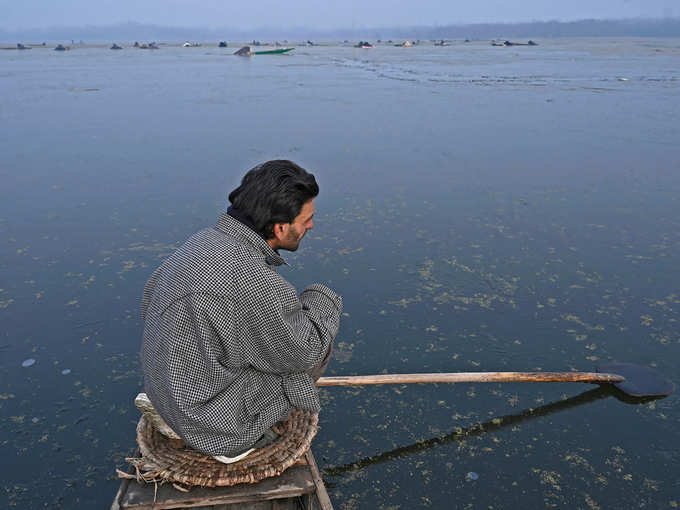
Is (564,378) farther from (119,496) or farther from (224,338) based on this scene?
(119,496)

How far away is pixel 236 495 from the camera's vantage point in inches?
70.7

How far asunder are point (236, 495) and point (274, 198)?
964mm

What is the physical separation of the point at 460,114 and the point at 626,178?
4.70 metres

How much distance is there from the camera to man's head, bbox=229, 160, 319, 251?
1788mm

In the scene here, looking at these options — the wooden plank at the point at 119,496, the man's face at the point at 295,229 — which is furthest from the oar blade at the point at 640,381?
the wooden plank at the point at 119,496

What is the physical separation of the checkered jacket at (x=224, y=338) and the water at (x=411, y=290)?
81 cm

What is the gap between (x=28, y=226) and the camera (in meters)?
4.97

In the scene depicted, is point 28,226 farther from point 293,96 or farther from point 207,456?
point 293,96

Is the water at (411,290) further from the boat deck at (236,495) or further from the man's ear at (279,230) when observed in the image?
the man's ear at (279,230)

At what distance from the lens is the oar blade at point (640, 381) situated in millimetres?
2889

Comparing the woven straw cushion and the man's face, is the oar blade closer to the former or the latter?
the woven straw cushion

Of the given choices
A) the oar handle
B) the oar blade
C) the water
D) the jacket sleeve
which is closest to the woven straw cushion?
the jacket sleeve

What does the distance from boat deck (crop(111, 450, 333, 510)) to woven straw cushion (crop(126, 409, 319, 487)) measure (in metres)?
0.03

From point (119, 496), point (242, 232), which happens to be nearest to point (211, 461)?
point (119, 496)
